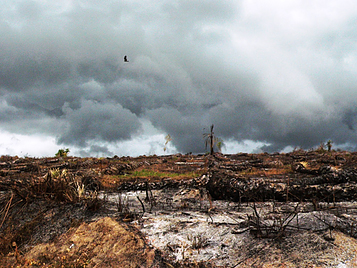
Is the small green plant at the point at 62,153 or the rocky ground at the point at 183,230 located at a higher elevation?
the small green plant at the point at 62,153

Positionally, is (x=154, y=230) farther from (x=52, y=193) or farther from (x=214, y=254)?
(x=52, y=193)

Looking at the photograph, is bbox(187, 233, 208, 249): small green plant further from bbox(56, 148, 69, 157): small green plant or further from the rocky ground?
bbox(56, 148, 69, 157): small green plant

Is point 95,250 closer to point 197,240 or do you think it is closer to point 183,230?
point 183,230

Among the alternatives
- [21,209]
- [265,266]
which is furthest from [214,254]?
[21,209]

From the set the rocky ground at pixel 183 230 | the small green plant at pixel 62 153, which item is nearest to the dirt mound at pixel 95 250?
the rocky ground at pixel 183 230

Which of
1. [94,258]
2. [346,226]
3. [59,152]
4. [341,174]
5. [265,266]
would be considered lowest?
[94,258]

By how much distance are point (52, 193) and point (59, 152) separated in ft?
93.2

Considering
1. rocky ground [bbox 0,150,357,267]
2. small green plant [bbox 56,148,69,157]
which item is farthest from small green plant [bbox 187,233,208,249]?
small green plant [bbox 56,148,69,157]

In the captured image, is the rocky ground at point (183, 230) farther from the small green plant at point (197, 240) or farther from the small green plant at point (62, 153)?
the small green plant at point (62, 153)

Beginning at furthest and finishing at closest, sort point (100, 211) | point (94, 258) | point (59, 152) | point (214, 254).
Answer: point (59, 152), point (100, 211), point (94, 258), point (214, 254)

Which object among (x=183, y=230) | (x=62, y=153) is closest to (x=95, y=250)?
(x=183, y=230)

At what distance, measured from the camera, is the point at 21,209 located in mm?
5152

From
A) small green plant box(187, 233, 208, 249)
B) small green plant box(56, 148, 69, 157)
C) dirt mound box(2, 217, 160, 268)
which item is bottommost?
dirt mound box(2, 217, 160, 268)

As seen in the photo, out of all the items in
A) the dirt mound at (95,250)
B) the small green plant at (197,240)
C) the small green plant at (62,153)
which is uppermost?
the small green plant at (62,153)
